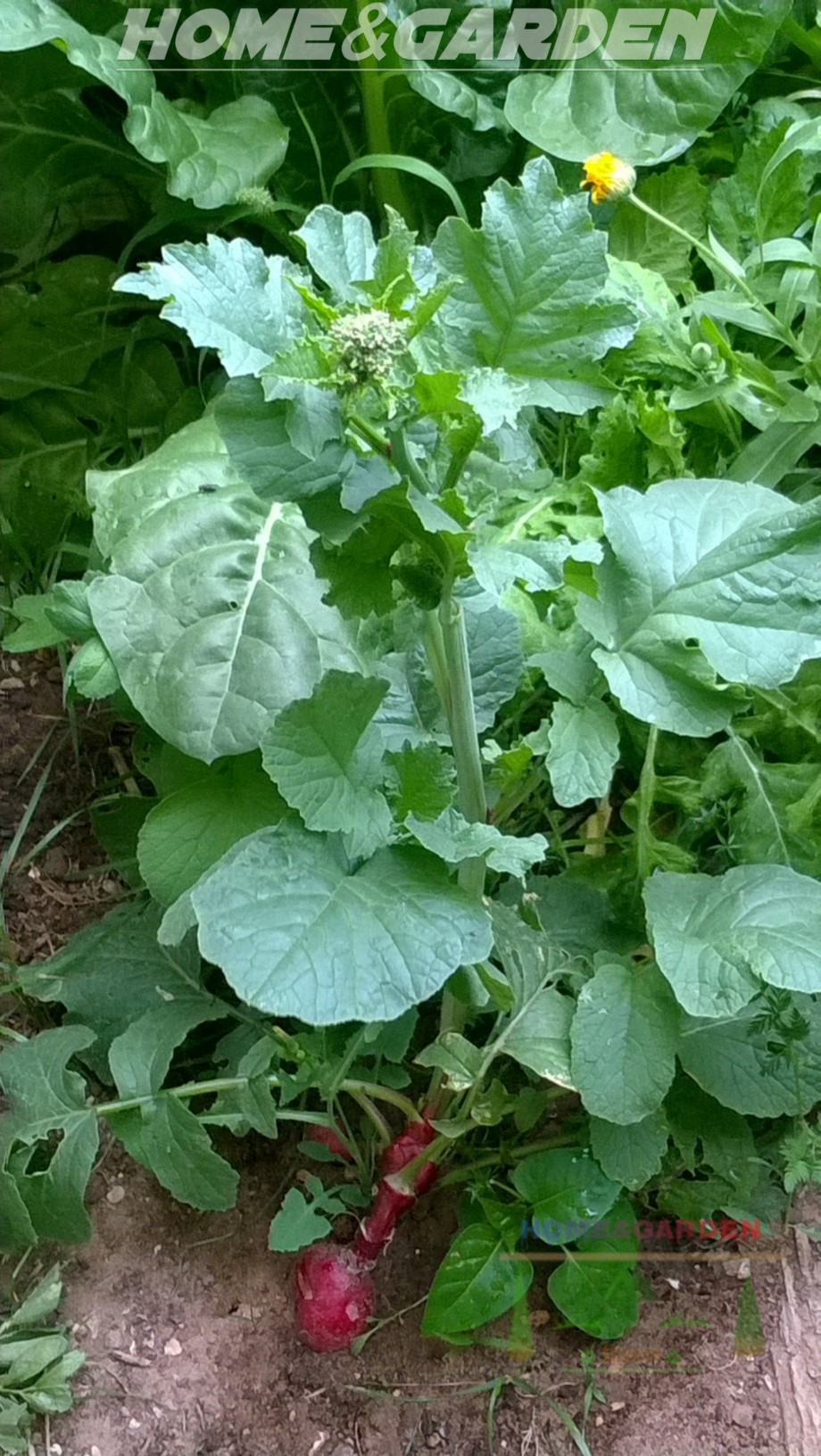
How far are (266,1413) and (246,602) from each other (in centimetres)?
61

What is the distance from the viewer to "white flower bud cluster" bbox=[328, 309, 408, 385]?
0.51 m

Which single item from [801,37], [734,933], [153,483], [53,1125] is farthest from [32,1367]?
[801,37]

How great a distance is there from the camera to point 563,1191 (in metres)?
0.84

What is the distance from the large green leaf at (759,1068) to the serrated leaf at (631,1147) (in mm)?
47

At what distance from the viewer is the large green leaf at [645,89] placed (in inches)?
44.3

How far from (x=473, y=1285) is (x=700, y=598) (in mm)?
512

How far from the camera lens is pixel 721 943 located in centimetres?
74

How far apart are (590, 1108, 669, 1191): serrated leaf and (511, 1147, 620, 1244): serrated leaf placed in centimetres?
2

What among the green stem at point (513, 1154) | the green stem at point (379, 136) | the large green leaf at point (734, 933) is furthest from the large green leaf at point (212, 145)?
the green stem at point (513, 1154)

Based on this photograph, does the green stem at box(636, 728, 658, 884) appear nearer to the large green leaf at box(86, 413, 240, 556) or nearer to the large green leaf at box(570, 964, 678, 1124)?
the large green leaf at box(570, 964, 678, 1124)

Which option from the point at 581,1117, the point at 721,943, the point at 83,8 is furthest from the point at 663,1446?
the point at 83,8

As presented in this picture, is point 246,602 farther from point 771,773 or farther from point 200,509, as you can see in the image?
point 771,773

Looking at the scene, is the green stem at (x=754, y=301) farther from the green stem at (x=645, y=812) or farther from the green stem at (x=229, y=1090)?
the green stem at (x=229, y=1090)

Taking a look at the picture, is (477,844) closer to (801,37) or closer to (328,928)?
(328,928)
